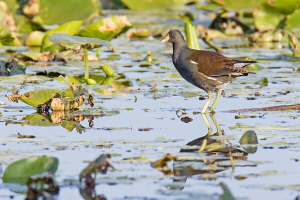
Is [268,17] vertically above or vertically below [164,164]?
above

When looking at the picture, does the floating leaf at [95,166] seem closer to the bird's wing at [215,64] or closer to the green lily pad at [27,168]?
Answer: the green lily pad at [27,168]

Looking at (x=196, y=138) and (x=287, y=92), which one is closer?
(x=196, y=138)

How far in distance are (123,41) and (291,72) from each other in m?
5.26

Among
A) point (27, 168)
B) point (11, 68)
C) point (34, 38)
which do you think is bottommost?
point (27, 168)

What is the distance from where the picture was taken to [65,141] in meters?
5.55

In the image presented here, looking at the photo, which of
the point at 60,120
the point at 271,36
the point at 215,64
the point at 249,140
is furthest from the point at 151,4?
the point at 249,140

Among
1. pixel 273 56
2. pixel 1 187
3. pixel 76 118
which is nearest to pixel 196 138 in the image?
pixel 76 118

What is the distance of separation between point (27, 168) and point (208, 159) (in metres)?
1.37

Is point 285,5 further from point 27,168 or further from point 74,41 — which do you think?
point 27,168

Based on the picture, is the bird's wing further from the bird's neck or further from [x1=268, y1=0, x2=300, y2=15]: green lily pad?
[x1=268, y1=0, x2=300, y2=15]: green lily pad

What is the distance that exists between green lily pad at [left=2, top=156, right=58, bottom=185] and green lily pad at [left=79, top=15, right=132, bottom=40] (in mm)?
5684

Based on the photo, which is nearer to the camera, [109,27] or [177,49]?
[177,49]

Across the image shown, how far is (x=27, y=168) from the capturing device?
4207 mm

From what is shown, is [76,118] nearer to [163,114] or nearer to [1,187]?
[163,114]
